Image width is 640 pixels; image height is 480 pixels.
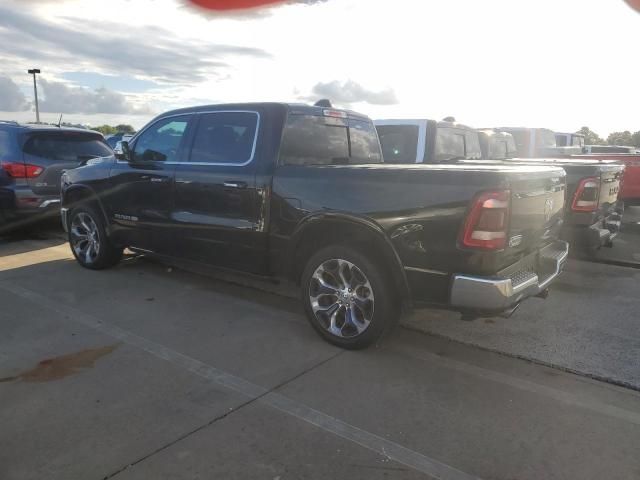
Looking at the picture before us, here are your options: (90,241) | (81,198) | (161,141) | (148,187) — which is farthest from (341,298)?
(81,198)

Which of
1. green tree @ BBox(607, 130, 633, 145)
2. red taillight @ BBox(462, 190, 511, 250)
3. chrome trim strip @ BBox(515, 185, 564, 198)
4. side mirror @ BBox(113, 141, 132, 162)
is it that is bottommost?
red taillight @ BBox(462, 190, 511, 250)

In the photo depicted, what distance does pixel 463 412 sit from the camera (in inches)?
122

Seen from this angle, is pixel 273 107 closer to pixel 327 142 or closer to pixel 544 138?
pixel 327 142

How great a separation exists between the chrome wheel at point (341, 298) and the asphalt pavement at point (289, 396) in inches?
8.3

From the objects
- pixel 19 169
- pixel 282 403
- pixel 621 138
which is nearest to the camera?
pixel 282 403

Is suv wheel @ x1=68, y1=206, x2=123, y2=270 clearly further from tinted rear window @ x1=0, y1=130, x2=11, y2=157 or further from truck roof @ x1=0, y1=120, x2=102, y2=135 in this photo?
truck roof @ x1=0, y1=120, x2=102, y2=135

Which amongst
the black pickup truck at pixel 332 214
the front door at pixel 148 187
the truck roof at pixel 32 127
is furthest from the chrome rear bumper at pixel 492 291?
the truck roof at pixel 32 127

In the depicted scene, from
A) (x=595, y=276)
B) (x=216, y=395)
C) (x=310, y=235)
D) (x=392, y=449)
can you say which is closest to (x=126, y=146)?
(x=310, y=235)

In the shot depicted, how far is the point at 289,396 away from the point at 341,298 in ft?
3.18

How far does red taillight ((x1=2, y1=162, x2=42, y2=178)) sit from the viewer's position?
741 centimetres

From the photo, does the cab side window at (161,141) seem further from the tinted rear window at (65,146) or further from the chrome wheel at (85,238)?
the tinted rear window at (65,146)

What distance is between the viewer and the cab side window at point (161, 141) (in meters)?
5.18

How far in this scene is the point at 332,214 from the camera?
3.87 m

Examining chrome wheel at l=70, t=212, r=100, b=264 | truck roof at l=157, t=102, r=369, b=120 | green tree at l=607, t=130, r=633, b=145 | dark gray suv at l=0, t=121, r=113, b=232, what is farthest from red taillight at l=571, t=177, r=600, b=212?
green tree at l=607, t=130, r=633, b=145
